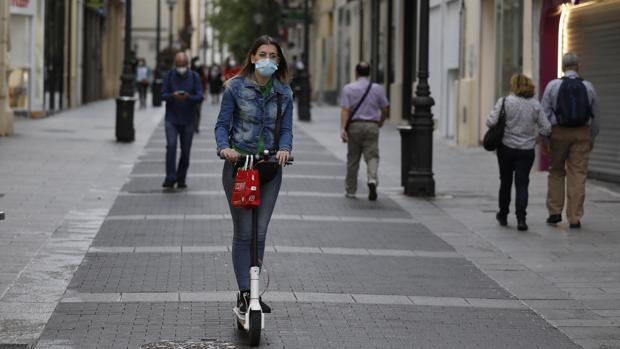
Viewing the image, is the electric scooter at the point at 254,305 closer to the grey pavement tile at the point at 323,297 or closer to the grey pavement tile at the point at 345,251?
the grey pavement tile at the point at 323,297

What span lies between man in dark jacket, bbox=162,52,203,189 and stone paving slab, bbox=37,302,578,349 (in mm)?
8788

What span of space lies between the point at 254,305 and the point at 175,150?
10252mm

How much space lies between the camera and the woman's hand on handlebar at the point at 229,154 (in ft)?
→ 25.8

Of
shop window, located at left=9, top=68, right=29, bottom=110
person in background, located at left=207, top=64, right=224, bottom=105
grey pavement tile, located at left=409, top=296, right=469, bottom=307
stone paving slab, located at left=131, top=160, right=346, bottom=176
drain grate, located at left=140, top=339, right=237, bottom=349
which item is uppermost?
person in background, located at left=207, top=64, right=224, bottom=105

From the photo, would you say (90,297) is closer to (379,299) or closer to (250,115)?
(379,299)

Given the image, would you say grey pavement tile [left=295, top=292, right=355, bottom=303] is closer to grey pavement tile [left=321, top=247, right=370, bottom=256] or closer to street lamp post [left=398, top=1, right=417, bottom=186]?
grey pavement tile [left=321, top=247, right=370, bottom=256]

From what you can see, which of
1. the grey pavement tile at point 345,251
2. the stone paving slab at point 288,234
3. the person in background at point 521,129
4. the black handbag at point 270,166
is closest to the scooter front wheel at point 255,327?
the black handbag at point 270,166

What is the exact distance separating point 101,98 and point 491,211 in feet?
150

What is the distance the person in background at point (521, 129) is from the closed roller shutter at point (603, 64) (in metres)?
5.43

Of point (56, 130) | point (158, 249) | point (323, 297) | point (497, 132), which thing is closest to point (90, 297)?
point (323, 297)

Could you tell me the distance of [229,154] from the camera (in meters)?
7.88

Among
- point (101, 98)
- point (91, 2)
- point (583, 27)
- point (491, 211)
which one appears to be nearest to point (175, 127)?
point (491, 211)

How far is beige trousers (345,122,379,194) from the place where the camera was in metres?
17.0

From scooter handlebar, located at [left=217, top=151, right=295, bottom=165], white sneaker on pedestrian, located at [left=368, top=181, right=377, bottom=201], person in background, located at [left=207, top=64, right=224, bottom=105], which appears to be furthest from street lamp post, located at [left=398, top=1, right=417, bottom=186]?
scooter handlebar, located at [left=217, top=151, right=295, bottom=165]
